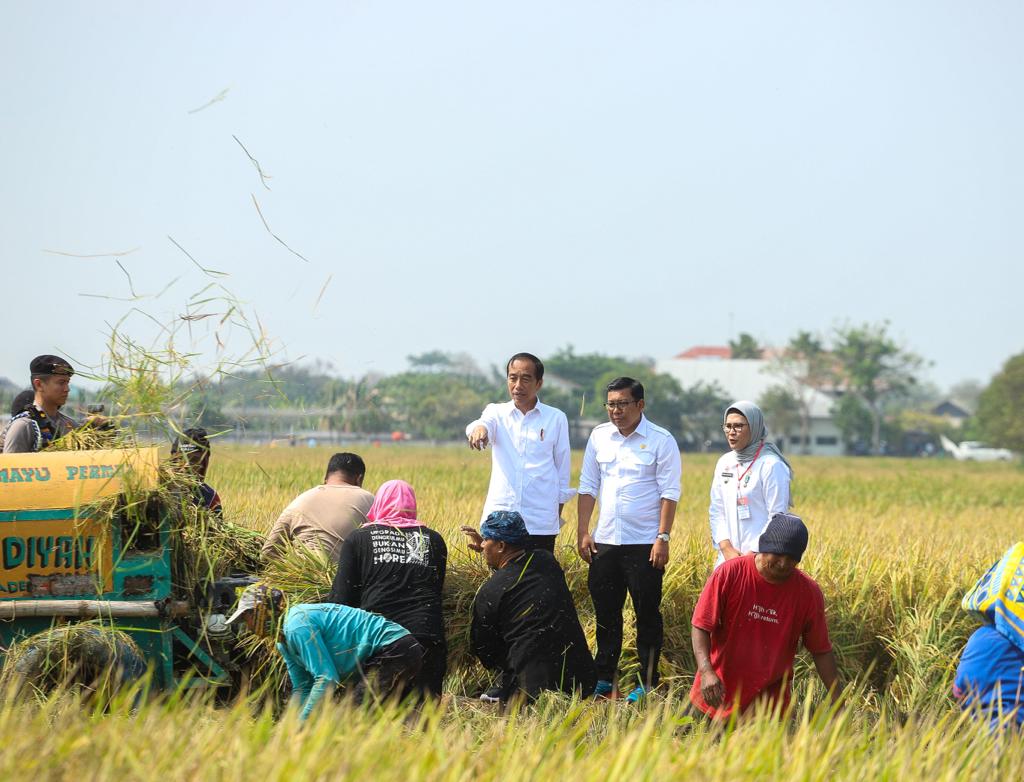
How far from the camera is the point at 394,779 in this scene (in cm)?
304

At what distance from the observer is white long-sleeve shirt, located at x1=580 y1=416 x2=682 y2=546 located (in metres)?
6.73

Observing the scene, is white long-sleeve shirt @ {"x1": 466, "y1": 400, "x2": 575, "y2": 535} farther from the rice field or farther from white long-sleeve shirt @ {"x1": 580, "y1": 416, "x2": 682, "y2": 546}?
the rice field

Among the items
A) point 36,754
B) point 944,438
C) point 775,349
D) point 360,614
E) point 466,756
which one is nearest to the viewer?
point 36,754

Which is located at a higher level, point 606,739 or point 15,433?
point 15,433

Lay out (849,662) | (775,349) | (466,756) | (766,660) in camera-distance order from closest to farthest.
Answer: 1. (466,756)
2. (766,660)
3. (849,662)
4. (775,349)

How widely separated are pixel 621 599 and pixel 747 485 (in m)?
1.05

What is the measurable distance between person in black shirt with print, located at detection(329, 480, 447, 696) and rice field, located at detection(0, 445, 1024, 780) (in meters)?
0.33

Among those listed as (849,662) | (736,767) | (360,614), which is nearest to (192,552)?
(360,614)

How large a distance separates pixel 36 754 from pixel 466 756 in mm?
1188

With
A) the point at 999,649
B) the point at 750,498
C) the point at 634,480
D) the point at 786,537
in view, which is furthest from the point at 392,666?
the point at 999,649

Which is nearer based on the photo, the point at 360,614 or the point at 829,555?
the point at 360,614

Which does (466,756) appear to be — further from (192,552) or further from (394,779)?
(192,552)

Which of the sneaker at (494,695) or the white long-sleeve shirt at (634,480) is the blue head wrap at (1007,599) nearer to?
the white long-sleeve shirt at (634,480)

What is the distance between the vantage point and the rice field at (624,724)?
308cm
